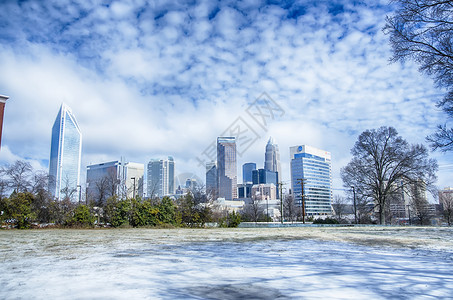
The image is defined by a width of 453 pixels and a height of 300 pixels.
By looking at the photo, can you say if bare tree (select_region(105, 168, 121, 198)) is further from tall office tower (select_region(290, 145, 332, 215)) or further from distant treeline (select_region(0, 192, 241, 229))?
tall office tower (select_region(290, 145, 332, 215))

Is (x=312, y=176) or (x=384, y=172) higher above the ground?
(x=312, y=176)

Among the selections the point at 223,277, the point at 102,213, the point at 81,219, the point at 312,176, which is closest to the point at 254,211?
the point at 102,213

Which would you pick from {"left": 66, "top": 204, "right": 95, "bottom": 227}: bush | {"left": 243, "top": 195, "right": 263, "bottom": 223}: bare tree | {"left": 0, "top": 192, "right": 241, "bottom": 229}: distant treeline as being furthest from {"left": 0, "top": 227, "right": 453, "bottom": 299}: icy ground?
{"left": 243, "top": 195, "right": 263, "bottom": 223}: bare tree

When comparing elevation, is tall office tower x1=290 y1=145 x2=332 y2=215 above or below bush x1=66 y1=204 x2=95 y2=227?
above

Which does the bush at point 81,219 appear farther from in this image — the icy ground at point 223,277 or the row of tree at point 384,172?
the row of tree at point 384,172

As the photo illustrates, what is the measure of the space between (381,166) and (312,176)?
136 meters

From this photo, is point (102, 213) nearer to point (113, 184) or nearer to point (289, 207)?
point (113, 184)

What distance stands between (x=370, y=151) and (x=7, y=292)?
36354mm

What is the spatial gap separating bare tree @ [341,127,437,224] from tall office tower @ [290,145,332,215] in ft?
393

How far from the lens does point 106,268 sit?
488 cm

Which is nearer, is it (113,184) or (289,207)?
(113,184)

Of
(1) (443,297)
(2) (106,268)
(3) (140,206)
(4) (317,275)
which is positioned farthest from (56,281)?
(3) (140,206)

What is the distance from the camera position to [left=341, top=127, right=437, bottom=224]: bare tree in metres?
32.0

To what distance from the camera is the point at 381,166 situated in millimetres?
33812
